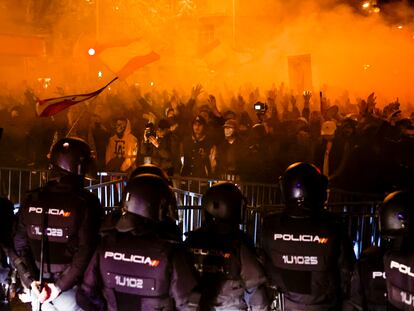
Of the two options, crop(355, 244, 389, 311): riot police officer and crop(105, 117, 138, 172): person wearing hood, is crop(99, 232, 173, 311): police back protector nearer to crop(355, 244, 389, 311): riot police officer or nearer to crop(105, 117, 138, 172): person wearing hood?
crop(355, 244, 389, 311): riot police officer

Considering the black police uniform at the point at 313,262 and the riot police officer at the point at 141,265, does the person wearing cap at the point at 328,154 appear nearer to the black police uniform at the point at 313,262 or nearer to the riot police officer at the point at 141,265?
the black police uniform at the point at 313,262

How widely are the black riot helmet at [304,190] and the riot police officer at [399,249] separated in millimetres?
587

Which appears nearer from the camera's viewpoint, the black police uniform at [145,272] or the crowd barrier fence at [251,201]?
the black police uniform at [145,272]

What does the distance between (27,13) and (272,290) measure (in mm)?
14596

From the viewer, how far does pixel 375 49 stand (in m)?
13.2

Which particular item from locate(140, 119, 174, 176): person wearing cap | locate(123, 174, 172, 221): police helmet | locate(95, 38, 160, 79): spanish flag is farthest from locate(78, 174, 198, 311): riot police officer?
locate(95, 38, 160, 79): spanish flag

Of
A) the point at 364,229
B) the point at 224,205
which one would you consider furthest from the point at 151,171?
the point at 364,229

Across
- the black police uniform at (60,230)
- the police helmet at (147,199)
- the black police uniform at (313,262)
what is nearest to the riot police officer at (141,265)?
the police helmet at (147,199)

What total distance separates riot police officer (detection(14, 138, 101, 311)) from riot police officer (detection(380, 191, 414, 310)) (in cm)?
185

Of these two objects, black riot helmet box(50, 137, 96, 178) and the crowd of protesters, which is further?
the crowd of protesters

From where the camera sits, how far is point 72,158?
367cm

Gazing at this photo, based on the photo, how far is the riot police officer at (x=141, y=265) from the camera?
266 centimetres

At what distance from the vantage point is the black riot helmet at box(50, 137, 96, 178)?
364 centimetres

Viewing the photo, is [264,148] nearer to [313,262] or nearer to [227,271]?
[313,262]
